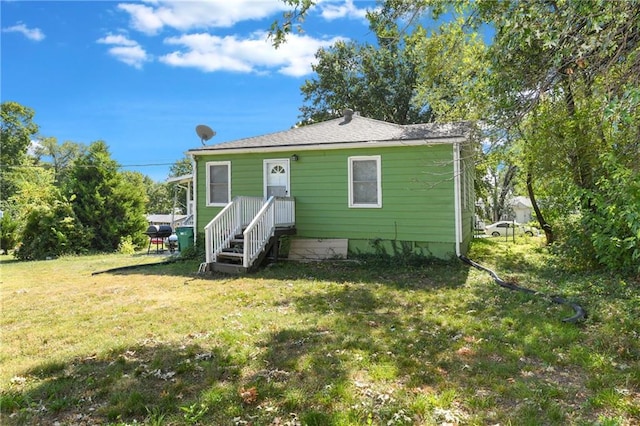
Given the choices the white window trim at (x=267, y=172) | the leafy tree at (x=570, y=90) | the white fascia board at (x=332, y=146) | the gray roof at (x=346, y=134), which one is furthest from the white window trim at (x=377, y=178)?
the leafy tree at (x=570, y=90)

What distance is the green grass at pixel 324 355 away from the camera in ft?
8.89

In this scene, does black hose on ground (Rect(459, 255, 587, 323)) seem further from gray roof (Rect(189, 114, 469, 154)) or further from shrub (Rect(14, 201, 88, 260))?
shrub (Rect(14, 201, 88, 260))

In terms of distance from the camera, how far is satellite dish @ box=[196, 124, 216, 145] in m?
12.1

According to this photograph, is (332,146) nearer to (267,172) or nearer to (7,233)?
(267,172)

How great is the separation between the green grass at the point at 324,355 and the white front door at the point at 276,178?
418 cm

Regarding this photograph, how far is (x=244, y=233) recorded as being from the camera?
324 inches

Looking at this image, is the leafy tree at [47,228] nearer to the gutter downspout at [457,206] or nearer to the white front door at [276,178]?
the white front door at [276,178]

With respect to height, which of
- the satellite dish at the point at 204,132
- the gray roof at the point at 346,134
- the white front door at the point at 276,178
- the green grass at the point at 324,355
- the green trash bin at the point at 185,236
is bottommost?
the green grass at the point at 324,355

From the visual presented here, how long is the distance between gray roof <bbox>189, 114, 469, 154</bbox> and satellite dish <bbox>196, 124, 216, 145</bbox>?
1043 millimetres

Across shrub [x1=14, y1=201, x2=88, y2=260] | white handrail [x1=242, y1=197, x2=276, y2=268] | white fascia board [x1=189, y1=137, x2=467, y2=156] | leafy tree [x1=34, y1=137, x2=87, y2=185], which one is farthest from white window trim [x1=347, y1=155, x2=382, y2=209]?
leafy tree [x1=34, y1=137, x2=87, y2=185]

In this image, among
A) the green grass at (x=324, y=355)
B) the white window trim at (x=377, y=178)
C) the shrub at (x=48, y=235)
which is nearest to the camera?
the green grass at (x=324, y=355)

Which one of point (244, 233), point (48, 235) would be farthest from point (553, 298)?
point (48, 235)

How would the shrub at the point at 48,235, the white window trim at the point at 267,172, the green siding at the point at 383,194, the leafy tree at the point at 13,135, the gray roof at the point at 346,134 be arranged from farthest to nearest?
the leafy tree at the point at 13,135
the shrub at the point at 48,235
the white window trim at the point at 267,172
the gray roof at the point at 346,134
the green siding at the point at 383,194

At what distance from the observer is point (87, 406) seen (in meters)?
2.86
